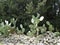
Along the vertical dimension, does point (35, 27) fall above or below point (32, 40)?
above

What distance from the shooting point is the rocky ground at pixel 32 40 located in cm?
352

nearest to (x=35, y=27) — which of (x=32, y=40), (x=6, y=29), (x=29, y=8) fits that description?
(x=32, y=40)

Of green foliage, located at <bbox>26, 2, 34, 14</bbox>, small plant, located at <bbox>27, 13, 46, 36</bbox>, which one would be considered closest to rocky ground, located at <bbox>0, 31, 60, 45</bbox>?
small plant, located at <bbox>27, 13, 46, 36</bbox>

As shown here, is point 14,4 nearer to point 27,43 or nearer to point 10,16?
point 10,16

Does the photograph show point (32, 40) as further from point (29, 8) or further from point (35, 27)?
point (29, 8)

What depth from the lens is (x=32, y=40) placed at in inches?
141

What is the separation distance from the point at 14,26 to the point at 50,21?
717mm

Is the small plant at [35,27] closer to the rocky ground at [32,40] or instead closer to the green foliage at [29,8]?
the rocky ground at [32,40]

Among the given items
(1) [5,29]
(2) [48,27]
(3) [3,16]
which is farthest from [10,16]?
(2) [48,27]

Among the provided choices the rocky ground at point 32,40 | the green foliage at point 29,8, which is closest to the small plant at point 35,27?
the rocky ground at point 32,40

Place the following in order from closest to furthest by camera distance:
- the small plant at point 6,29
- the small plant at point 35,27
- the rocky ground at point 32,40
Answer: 1. the rocky ground at point 32,40
2. the small plant at point 35,27
3. the small plant at point 6,29

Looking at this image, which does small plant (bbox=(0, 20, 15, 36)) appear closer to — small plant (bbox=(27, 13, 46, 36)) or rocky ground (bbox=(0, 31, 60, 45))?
rocky ground (bbox=(0, 31, 60, 45))

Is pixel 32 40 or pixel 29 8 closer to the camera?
pixel 32 40

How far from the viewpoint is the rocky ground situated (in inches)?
139
